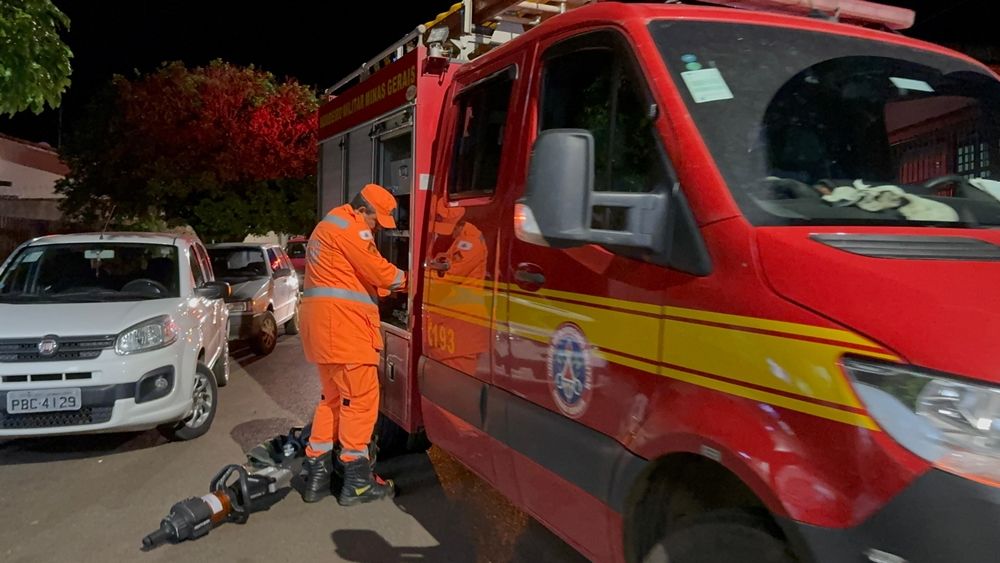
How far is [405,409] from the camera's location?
4562 millimetres

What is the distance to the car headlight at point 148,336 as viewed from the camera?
5.62 metres

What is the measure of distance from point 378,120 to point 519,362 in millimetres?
2580

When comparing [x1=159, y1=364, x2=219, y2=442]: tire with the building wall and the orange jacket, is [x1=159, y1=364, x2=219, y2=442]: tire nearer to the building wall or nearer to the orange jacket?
the orange jacket


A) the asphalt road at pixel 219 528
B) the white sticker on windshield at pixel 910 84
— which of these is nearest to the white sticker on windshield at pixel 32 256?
the asphalt road at pixel 219 528

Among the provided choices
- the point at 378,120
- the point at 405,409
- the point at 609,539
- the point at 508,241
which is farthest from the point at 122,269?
the point at 609,539

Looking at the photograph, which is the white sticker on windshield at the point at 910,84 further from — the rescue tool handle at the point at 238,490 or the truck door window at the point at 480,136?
the rescue tool handle at the point at 238,490

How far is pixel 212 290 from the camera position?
6.66 meters

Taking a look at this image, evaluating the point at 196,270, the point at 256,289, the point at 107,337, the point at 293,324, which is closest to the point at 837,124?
the point at 107,337

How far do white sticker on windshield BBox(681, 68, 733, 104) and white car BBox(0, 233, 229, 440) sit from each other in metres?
4.57

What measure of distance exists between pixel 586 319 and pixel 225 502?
2.68 meters

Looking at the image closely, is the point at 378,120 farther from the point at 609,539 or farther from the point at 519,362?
the point at 609,539

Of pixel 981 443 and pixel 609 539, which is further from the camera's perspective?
pixel 609 539

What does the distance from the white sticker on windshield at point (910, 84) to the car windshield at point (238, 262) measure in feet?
31.6

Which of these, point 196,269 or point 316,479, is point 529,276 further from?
point 196,269
